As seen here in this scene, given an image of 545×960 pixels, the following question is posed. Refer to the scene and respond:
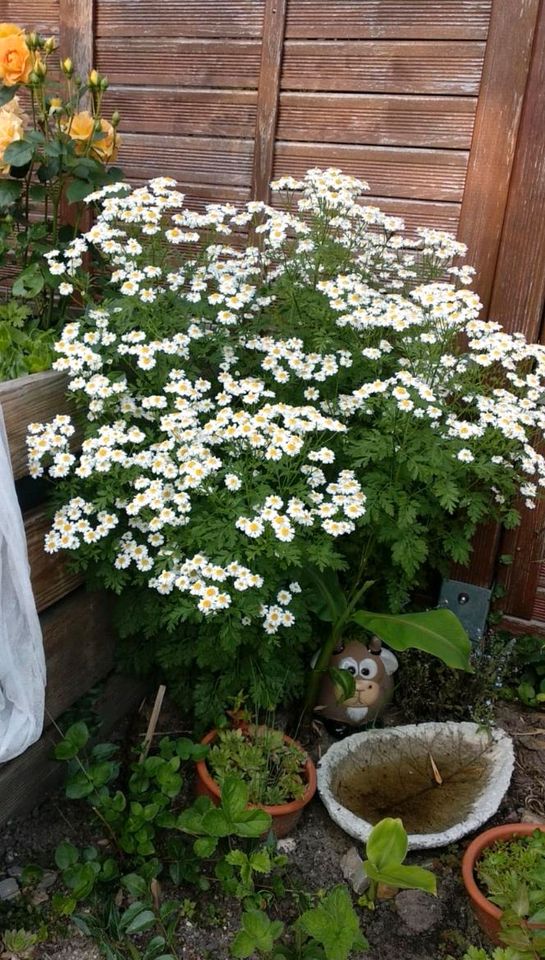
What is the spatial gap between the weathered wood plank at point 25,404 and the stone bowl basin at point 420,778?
4.05 feet

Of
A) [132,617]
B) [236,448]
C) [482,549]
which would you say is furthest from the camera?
[482,549]

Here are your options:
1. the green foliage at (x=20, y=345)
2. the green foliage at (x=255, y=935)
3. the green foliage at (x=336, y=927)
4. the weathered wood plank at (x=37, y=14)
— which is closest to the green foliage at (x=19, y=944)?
the green foliage at (x=255, y=935)

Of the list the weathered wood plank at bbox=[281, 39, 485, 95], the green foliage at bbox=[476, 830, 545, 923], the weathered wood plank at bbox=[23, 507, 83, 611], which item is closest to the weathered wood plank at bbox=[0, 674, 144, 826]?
the weathered wood plank at bbox=[23, 507, 83, 611]

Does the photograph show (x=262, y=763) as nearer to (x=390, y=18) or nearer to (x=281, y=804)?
(x=281, y=804)

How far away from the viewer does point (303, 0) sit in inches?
101

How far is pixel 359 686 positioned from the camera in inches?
93.7

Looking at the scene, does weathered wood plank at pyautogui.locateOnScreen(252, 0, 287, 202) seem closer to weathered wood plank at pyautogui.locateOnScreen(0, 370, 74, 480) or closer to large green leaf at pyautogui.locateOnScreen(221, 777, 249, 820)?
weathered wood plank at pyautogui.locateOnScreen(0, 370, 74, 480)

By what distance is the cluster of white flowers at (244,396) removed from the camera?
1.89 meters

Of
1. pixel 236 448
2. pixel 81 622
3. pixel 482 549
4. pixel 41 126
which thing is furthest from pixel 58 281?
pixel 482 549

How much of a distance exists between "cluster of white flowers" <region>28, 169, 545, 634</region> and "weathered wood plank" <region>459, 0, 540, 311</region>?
25 centimetres

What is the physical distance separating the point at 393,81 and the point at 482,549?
5.37 ft

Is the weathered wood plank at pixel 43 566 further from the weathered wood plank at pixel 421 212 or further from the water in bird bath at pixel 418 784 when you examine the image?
the weathered wood plank at pixel 421 212

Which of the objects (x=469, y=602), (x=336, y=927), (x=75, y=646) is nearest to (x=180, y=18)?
(x=75, y=646)

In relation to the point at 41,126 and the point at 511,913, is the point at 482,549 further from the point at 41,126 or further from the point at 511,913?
the point at 41,126
